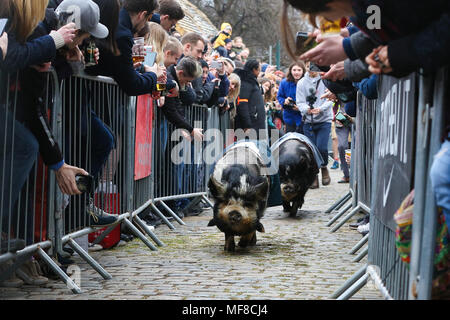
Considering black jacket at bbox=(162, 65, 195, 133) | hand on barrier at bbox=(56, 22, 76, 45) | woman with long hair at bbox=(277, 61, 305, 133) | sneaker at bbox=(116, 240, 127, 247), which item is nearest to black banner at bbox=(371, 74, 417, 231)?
hand on barrier at bbox=(56, 22, 76, 45)

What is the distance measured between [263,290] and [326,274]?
3.26ft

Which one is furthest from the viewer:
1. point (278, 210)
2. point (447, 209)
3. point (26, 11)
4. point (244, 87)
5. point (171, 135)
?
point (244, 87)

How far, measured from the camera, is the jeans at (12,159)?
4.88 meters

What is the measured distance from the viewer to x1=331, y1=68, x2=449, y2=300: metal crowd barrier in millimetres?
3146

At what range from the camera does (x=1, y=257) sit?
4871mm

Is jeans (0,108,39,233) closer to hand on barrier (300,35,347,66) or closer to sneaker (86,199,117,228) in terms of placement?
sneaker (86,199,117,228)

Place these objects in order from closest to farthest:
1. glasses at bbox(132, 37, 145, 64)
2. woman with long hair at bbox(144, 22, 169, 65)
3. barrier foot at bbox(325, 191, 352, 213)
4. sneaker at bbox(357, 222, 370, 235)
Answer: glasses at bbox(132, 37, 145, 64) < sneaker at bbox(357, 222, 370, 235) < woman with long hair at bbox(144, 22, 169, 65) < barrier foot at bbox(325, 191, 352, 213)

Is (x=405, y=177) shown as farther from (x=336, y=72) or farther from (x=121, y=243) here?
(x=121, y=243)

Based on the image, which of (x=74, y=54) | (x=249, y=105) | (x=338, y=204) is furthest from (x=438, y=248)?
(x=249, y=105)

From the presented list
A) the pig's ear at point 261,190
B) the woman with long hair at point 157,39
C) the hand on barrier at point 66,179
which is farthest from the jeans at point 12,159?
the woman with long hair at point 157,39

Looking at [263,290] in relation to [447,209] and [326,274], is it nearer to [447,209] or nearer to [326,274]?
[326,274]

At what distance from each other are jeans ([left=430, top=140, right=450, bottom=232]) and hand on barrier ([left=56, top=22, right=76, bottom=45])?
3056mm
